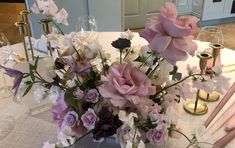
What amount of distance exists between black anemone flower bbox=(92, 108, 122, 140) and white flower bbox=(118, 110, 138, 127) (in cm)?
6

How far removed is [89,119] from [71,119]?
5 centimetres

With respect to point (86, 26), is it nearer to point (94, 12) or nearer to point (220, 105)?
point (220, 105)

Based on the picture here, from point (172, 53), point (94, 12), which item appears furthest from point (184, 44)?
point (94, 12)

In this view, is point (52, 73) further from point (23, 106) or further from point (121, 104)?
point (23, 106)

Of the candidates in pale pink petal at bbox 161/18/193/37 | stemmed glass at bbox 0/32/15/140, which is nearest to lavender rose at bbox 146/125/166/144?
pale pink petal at bbox 161/18/193/37

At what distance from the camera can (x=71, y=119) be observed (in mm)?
672

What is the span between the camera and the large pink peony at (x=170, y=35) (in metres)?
0.56

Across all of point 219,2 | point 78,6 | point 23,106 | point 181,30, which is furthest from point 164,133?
point 219,2

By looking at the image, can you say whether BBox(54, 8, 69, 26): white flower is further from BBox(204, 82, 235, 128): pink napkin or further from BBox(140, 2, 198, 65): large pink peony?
BBox(204, 82, 235, 128): pink napkin

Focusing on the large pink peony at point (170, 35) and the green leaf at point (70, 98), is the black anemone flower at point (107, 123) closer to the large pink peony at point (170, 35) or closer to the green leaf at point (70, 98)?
the green leaf at point (70, 98)

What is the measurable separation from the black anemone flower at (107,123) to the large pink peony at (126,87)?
60 mm

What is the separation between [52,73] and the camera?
701mm

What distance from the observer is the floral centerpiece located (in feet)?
1.90

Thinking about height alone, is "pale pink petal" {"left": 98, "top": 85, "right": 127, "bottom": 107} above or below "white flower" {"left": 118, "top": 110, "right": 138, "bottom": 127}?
above
